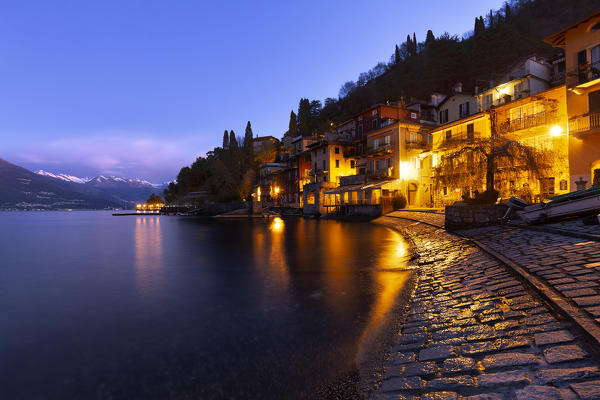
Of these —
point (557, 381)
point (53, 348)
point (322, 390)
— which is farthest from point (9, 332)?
point (557, 381)

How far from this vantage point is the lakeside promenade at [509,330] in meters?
3.52

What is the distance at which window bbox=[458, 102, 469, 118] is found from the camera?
36.6 meters

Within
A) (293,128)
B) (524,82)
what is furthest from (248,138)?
(524,82)

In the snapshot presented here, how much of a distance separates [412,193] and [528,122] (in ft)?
54.0

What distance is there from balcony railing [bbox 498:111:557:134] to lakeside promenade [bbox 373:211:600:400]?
2094 centimetres

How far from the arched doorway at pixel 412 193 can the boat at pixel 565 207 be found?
2775 cm

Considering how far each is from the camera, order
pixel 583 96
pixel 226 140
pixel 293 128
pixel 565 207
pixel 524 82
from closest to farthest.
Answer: pixel 565 207
pixel 583 96
pixel 524 82
pixel 293 128
pixel 226 140

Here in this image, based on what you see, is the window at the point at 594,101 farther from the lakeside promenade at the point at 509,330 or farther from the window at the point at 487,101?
the lakeside promenade at the point at 509,330

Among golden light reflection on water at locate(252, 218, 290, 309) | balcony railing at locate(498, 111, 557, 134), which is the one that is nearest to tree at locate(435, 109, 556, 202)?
balcony railing at locate(498, 111, 557, 134)

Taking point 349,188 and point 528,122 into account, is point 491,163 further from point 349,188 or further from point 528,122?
point 349,188

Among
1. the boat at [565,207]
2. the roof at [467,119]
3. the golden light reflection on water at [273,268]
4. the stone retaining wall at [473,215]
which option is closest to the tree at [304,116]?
the roof at [467,119]

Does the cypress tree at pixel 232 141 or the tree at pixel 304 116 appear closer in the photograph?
the tree at pixel 304 116

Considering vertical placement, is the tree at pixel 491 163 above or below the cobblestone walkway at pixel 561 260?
above

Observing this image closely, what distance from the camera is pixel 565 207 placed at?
1219 centimetres
